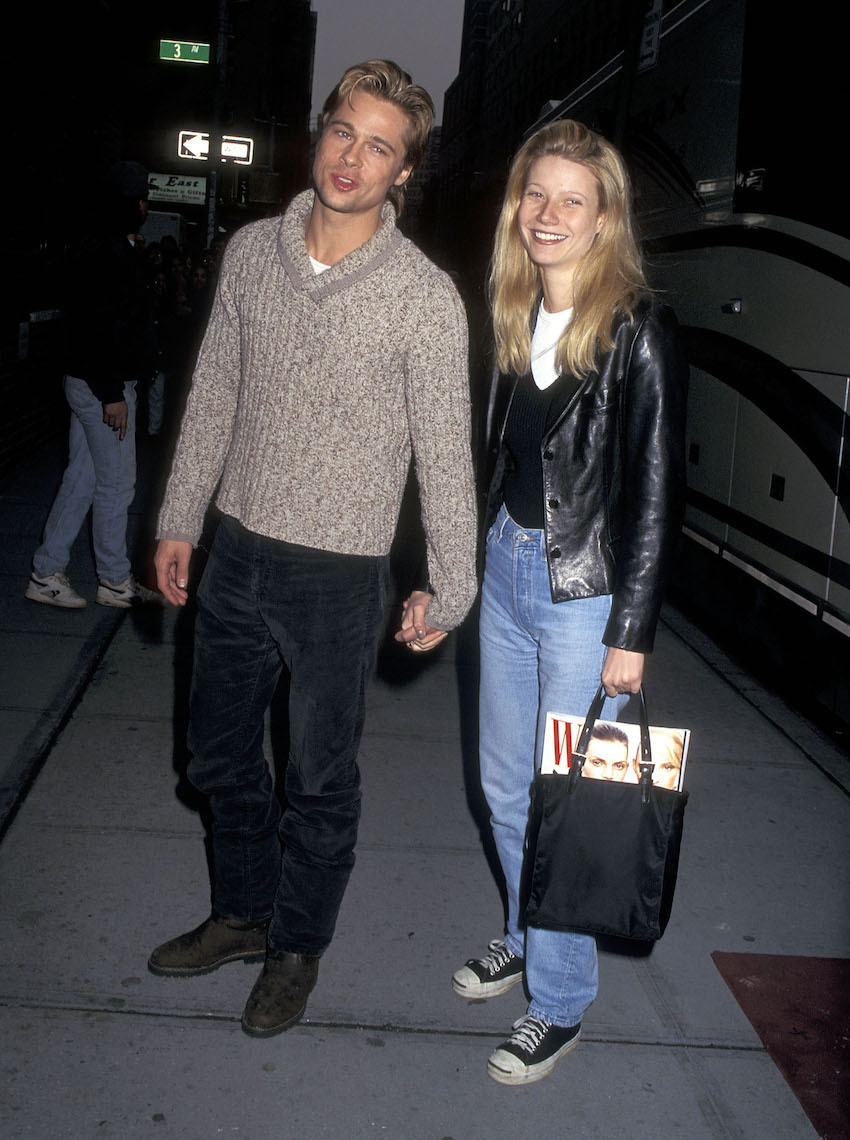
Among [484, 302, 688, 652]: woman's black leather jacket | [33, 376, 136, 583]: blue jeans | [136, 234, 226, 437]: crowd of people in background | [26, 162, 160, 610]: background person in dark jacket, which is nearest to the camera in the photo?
[484, 302, 688, 652]: woman's black leather jacket

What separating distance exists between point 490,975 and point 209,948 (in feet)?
2.46

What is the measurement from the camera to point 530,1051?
108 inches

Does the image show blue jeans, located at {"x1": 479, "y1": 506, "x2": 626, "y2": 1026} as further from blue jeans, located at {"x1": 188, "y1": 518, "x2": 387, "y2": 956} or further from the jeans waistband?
blue jeans, located at {"x1": 188, "y1": 518, "x2": 387, "y2": 956}

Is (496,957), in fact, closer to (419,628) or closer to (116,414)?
(419,628)

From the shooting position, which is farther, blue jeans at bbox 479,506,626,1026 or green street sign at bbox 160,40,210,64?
green street sign at bbox 160,40,210,64

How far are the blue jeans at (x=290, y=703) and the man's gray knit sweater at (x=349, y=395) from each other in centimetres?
9

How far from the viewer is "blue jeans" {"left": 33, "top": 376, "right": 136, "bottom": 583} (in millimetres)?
5898

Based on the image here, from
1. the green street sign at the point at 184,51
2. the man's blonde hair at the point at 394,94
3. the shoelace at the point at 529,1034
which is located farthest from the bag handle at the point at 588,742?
the green street sign at the point at 184,51

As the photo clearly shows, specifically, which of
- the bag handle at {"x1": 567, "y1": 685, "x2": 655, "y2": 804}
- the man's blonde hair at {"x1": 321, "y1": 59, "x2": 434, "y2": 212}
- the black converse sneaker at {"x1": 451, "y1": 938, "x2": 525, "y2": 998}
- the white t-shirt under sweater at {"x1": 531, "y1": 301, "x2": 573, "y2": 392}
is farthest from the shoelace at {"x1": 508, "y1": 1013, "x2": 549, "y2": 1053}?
the man's blonde hair at {"x1": 321, "y1": 59, "x2": 434, "y2": 212}

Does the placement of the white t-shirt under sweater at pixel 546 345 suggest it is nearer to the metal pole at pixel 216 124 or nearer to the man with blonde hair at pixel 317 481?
the man with blonde hair at pixel 317 481

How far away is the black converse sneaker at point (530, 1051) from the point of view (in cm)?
273

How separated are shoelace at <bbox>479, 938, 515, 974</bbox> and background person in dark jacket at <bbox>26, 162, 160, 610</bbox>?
3.59m

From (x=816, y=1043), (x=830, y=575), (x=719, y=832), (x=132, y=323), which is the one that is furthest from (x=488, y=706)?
(x=132, y=323)

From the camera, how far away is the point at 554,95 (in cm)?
1330
